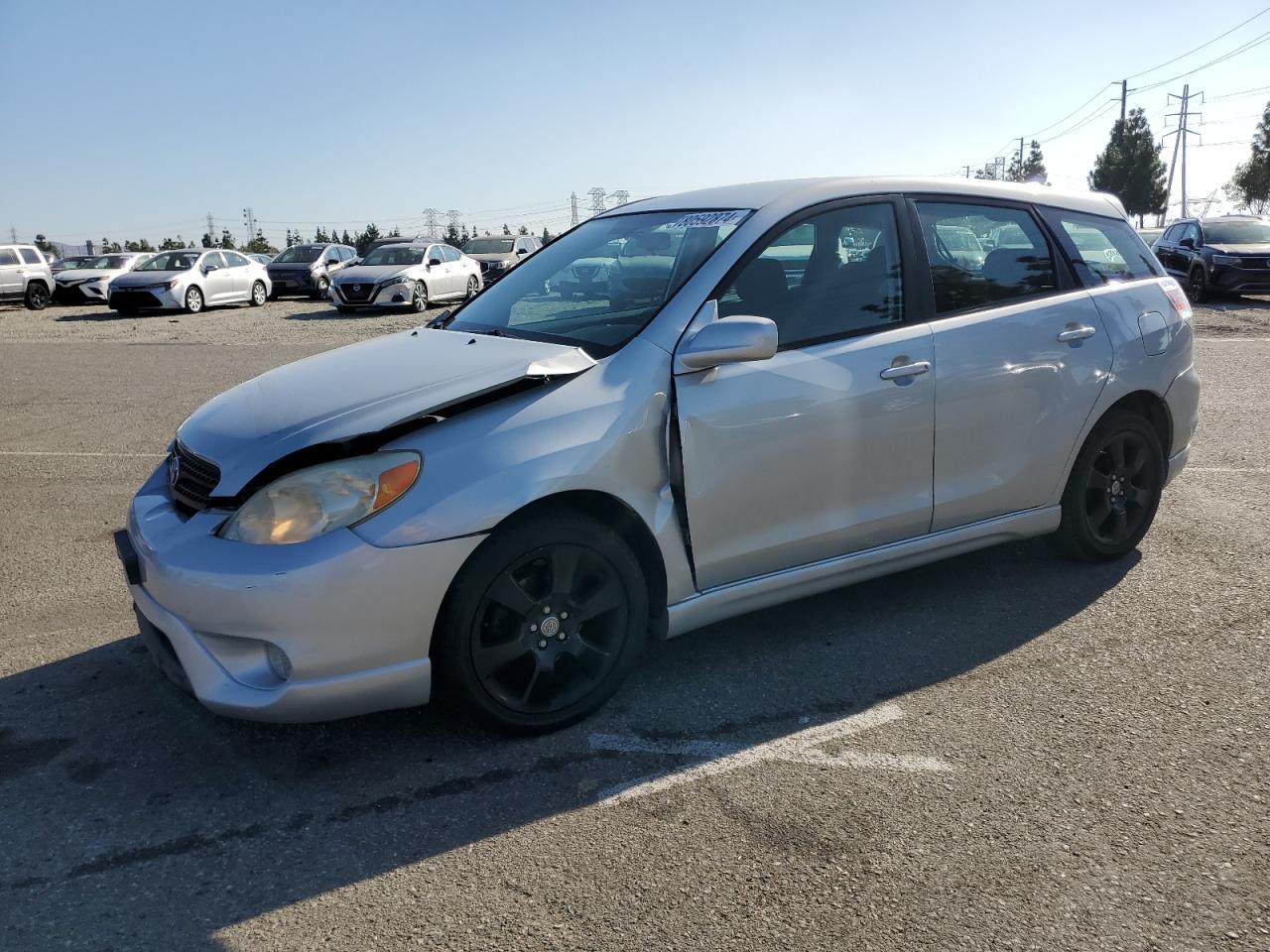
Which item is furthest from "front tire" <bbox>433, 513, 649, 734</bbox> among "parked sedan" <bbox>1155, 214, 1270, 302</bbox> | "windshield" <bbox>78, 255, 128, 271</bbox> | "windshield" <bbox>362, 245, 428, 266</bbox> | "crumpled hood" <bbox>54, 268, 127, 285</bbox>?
"windshield" <bbox>78, 255, 128, 271</bbox>

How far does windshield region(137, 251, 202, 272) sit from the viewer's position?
24359mm

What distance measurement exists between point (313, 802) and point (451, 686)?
504 millimetres

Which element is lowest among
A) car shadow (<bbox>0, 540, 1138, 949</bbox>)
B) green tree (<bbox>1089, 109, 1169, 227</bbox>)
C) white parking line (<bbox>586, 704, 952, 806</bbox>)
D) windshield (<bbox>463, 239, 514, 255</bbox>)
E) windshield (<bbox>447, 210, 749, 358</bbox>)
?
white parking line (<bbox>586, 704, 952, 806</bbox>)

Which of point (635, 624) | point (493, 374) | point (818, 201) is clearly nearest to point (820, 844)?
point (635, 624)

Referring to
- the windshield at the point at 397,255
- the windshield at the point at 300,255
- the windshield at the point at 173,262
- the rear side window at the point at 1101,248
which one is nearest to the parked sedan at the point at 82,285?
the windshield at the point at 173,262

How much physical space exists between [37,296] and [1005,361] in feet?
94.0

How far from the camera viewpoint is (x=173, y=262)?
2481cm

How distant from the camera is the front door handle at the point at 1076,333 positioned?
4.34 m

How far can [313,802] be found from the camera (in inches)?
118

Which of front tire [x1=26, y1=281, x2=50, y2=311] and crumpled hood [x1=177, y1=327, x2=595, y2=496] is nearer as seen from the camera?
crumpled hood [x1=177, y1=327, x2=595, y2=496]

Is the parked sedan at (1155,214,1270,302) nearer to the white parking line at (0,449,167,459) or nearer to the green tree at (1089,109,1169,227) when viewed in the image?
the white parking line at (0,449,167,459)

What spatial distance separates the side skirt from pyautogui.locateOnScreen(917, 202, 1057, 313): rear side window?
0.92 meters

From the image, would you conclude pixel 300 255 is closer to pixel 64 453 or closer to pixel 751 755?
pixel 64 453

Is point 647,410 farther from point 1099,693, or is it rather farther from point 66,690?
A: point 66,690
